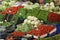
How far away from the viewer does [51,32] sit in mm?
3658

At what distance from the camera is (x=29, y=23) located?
407cm

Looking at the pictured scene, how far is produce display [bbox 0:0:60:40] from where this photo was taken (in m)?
3.56

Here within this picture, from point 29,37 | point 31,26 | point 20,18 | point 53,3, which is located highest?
point 53,3

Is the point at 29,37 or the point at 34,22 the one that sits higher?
the point at 34,22

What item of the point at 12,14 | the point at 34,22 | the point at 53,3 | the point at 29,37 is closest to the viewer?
the point at 29,37

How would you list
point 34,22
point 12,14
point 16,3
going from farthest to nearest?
1. point 16,3
2. point 12,14
3. point 34,22

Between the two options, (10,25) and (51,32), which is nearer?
(51,32)

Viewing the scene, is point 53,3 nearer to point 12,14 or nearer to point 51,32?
point 12,14

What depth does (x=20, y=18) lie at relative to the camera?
4.42m

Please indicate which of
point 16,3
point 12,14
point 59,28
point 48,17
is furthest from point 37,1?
point 59,28

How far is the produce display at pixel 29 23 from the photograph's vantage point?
3.56 metres

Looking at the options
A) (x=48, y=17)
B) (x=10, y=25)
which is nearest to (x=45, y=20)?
(x=48, y=17)

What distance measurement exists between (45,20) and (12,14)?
872 mm

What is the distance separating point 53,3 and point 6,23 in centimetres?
142
